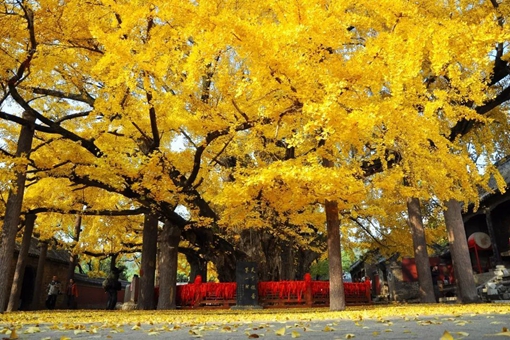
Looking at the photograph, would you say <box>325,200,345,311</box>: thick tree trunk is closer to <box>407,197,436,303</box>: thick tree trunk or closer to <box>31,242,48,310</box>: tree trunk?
<box>407,197,436,303</box>: thick tree trunk

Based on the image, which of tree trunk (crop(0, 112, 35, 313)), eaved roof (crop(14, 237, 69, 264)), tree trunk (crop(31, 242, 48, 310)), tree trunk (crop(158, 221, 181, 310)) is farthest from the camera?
eaved roof (crop(14, 237, 69, 264))

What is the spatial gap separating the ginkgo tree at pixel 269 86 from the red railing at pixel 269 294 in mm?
3224

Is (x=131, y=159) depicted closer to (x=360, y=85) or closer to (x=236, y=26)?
(x=236, y=26)

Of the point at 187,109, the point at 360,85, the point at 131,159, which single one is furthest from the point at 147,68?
the point at 360,85

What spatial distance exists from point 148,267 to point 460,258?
1117 cm

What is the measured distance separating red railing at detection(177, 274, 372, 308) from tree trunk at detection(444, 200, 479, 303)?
433 centimetres

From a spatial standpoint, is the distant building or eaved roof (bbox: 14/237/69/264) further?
eaved roof (bbox: 14/237/69/264)

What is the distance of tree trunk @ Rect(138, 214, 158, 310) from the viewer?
14.6 metres

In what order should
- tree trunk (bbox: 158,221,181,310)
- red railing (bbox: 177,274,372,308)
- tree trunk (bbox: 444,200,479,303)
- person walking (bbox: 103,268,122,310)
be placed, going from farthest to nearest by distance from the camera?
1. person walking (bbox: 103,268,122,310)
2. red railing (bbox: 177,274,372,308)
3. tree trunk (bbox: 158,221,181,310)
4. tree trunk (bbox: 444,200,479,303)

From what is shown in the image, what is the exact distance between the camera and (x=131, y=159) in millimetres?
11328

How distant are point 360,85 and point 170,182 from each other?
6.29 m

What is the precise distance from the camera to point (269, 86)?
8.05 meters

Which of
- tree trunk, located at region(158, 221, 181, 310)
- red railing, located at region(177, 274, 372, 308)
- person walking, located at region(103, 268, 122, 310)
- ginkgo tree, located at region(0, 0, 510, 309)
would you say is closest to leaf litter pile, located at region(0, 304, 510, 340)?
ginkgo tree, located at region(0, 0, 510, 309)

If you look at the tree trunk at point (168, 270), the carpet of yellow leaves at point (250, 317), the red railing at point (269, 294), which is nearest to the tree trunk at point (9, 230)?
the carpet of yellow leaves at point (250, 317)
